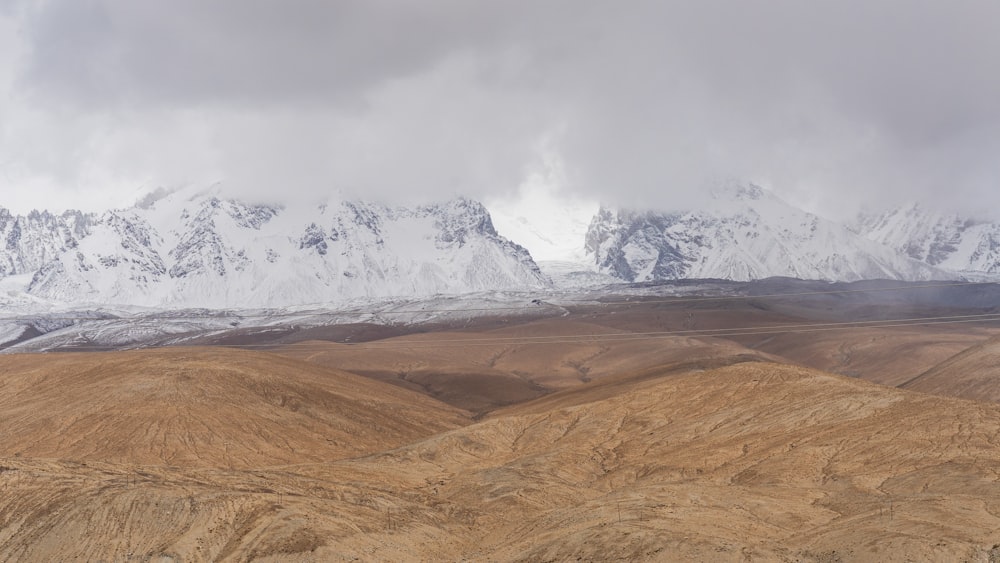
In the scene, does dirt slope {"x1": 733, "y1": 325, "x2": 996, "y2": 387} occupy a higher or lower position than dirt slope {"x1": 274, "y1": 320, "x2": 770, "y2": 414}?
lower

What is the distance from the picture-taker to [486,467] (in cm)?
7519

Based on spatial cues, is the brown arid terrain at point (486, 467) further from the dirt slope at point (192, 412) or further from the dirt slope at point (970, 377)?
the dirt slope at point (970, 377)

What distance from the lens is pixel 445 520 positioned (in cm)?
5816

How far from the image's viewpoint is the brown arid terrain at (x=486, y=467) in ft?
156

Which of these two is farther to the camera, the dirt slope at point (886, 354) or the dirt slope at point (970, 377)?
the dirt slope at point (886, 354)

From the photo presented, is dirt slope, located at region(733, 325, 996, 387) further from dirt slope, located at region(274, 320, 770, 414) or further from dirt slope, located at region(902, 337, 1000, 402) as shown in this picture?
dirt slope, located at region(902, 337, 1000, 402)

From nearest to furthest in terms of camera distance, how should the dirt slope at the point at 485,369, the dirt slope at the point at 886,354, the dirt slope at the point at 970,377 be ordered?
the dirt slope at the point at 970,377
the dirt slope at the point at 485,369
the dirt slope at the point at 886,354

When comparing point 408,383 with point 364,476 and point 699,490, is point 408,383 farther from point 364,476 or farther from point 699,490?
point 699,490

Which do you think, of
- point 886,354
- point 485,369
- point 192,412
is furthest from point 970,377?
point 192,412

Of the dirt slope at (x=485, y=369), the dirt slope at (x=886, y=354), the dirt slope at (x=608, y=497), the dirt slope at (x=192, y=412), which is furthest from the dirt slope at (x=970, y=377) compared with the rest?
the dirt slope at (x=192, y=412)

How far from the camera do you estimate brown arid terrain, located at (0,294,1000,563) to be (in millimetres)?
47531

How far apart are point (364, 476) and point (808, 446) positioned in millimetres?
29167

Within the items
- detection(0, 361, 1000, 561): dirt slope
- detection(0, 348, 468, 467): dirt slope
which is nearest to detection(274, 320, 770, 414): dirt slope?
detection(0, 348, 468, 467): dirt slope

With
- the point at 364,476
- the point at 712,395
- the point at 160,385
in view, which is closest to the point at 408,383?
the point at 160,385
